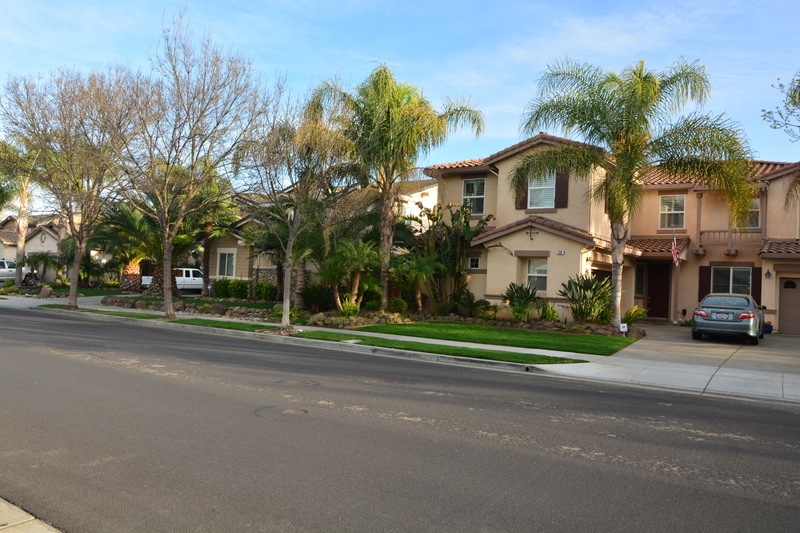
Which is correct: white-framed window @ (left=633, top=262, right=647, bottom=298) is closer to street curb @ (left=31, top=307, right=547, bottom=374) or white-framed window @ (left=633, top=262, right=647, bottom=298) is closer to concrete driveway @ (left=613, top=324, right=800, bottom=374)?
concrete driveway @ (left=613, top=324, right=800, bottom=374)

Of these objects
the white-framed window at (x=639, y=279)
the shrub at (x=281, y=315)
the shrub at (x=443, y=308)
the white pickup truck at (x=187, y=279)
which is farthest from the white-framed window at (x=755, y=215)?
the white pickup truck at (x=187, y=279)

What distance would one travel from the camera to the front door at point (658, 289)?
25.4m

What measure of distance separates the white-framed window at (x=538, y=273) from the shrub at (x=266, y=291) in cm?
1232

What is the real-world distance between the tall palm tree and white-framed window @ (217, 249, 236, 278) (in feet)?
45.8

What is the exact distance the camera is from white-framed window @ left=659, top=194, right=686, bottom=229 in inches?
974

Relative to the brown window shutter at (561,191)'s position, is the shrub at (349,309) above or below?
below

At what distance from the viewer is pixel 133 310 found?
84.6 ft

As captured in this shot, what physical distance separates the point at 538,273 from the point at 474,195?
16.3 feet

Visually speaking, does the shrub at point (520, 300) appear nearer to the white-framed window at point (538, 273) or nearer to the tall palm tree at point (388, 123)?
the white-framed window at point (538, 273)

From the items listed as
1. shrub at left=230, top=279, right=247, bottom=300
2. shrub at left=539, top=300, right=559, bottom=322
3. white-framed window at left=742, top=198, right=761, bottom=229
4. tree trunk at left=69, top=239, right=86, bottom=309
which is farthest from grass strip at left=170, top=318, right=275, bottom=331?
white-framed window at left=742, top=198, right=761, bottom=229

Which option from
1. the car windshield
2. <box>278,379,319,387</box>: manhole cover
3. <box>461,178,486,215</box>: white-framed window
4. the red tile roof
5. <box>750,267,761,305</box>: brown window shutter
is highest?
<box>461,178,486,215</box>: white-framed window

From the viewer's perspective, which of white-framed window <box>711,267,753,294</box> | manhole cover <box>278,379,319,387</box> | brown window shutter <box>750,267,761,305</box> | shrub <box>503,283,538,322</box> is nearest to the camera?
manhole cover <box>278,379,319,387</box>

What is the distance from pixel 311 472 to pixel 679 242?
21467 mm

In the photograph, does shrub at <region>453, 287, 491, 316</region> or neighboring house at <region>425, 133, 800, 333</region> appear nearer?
neighboring house at <region>425, 133, 800, 333</region>
